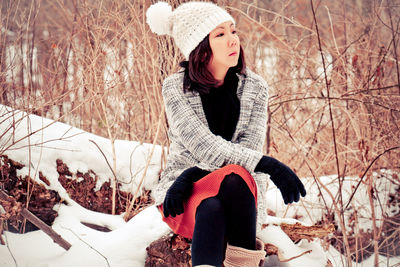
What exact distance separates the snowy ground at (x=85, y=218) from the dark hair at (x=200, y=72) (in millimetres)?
718

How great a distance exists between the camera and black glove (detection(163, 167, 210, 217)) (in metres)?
1.39

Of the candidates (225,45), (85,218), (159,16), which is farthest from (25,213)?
(225,45)

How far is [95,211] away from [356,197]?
7.09ft

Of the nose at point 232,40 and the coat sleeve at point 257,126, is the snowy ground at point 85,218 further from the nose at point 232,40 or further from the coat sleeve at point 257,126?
the nose at point 232,40

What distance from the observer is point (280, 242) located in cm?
185

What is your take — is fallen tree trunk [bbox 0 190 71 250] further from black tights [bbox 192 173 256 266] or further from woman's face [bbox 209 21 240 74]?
woman's face [bbox 209 21 240 74]

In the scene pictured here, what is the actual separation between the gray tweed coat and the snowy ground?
34 centimetres

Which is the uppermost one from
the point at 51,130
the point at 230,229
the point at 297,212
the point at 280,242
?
the point at 51,130

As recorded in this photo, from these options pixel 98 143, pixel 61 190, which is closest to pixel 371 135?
pixel 98 143

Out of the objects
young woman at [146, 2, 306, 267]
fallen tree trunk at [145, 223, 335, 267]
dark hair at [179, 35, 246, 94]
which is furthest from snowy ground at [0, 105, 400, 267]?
dark hair at [179, 35, 246, 94]

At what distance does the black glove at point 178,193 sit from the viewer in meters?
1.39

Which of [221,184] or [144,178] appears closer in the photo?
[221,184]

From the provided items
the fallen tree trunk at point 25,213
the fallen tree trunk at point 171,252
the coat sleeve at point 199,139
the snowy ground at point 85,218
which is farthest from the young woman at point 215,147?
the fallen tree trunk at point 25,213

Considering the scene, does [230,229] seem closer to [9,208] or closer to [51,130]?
[9,208]
